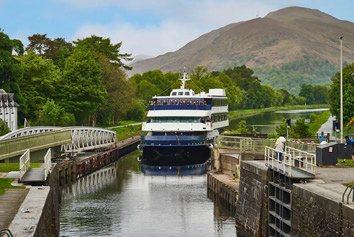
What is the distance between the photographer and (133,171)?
71500 mm

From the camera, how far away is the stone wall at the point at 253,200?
35.8 m

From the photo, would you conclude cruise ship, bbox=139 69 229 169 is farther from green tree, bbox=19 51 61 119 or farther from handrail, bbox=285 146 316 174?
handrail, bbox=285 146 316 174

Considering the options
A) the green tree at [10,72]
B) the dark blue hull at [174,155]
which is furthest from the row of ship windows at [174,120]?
the green tree at [10,72]

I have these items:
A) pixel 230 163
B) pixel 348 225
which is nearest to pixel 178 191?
pixel 230 163

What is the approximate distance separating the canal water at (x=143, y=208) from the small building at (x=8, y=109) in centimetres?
2496

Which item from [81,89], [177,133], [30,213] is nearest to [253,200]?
[30,213]

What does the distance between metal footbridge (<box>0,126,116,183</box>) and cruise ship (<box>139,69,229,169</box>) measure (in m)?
7.12

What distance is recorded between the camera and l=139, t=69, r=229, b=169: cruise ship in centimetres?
7406

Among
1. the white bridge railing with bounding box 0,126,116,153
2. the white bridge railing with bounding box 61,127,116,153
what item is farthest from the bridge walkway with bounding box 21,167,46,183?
the white bridge railing with bounding box 61,127,116,153

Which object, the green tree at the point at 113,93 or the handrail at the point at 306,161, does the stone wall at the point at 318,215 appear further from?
the green tree at the point at 113,93

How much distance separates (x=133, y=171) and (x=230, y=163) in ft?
63.5

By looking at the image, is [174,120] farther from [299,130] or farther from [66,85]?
[66,85]

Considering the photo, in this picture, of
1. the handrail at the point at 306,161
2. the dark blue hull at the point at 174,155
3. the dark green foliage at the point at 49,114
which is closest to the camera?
the handrail at the point at 306,161

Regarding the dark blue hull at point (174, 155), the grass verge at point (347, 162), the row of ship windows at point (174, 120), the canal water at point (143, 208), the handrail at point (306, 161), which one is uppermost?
Result: the row of ship windows at point (174, 120)
